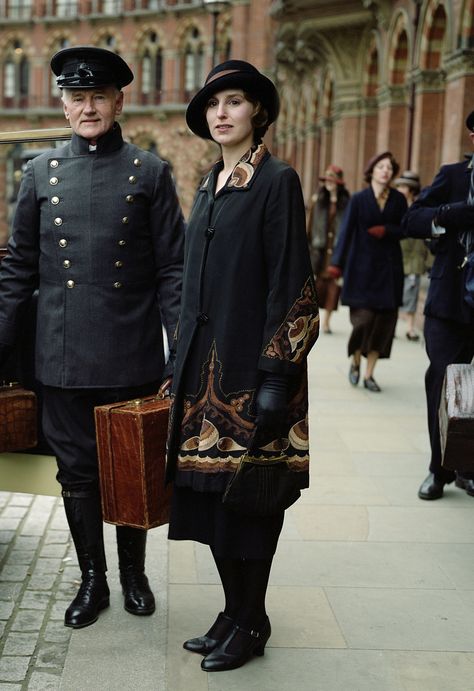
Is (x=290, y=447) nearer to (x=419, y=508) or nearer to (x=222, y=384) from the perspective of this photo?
(x=222, y=384)

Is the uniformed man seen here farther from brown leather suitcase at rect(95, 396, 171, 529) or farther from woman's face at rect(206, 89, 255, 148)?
woman's face at rect(206, 89, 255, 148)

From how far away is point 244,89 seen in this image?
336cm

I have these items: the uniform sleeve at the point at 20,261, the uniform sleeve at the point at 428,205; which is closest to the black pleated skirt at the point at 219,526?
the uniform sleeve at the point at 20,261

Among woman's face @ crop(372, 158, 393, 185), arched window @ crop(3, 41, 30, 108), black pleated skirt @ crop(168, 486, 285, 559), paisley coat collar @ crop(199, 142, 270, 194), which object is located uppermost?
arched window @ crop(3, 41, 30, 108)

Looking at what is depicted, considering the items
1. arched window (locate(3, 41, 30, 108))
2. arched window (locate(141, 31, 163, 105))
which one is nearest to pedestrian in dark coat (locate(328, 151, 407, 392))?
arched window (locate(141, 31, 163, 105))

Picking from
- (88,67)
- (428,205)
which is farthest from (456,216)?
(88,67)

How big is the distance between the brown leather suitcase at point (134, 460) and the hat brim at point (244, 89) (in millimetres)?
1091

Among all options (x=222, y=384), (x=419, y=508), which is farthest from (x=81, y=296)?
(x=419, y=508)

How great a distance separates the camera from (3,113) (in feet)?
192

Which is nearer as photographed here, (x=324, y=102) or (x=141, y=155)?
(x=141, y=155)

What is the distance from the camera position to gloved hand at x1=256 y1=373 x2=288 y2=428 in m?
3.24

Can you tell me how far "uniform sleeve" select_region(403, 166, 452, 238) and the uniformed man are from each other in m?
2.02

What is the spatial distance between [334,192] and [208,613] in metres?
9.09

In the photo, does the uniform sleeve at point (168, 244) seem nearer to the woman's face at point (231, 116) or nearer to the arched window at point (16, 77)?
the woman's face at point (231, 116)
